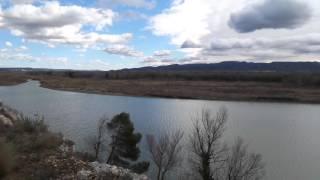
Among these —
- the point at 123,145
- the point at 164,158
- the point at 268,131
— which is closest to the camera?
the point at 123,145

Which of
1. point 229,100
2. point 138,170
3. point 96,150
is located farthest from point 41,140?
point 229,100

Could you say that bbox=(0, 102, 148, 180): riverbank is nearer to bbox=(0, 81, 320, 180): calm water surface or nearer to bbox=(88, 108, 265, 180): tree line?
bbox=(88, 108, 265, 180): tree line

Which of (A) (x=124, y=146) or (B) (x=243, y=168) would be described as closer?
(A) (x=124, y=146)

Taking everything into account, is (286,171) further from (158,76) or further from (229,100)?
(158,76)

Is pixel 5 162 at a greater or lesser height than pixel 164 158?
greater

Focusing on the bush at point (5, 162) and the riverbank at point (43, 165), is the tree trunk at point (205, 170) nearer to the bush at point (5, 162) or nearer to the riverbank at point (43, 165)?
the riverbank at point (43, 165)

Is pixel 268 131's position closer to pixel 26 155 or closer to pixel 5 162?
pixel 26 155

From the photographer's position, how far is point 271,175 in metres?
19.1

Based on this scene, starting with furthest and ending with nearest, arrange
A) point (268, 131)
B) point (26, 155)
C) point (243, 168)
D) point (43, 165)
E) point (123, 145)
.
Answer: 1. point (268, 131)
2. point (243, 168)
3. point (123, 145)
4. point (26, 155)
5. point (43, 165)

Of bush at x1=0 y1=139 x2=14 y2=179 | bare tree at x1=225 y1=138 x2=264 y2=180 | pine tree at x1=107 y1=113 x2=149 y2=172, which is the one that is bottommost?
bare tree at x1=225 y1=138 x2=264 y2=180

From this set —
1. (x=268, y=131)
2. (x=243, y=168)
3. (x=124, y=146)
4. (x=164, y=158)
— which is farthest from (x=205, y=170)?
(x=268, y=131)

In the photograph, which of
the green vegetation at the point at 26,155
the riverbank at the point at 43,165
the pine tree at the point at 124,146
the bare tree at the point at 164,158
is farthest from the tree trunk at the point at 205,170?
the green vegetation at the point at 26,155

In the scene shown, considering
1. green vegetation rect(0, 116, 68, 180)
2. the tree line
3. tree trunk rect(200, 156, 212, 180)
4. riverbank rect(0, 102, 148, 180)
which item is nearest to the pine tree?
the tree line

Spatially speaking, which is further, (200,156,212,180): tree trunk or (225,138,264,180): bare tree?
(225,138,264,180): bare tree
